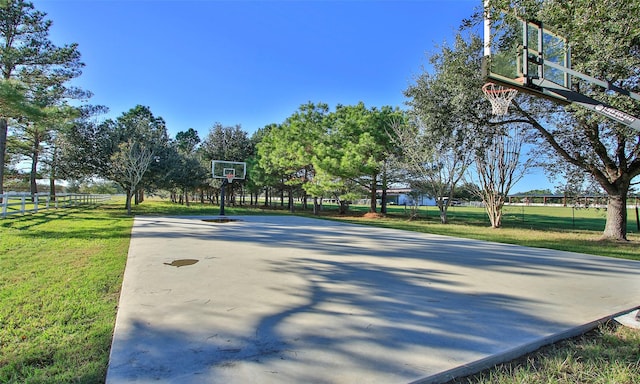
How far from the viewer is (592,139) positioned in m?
10.8

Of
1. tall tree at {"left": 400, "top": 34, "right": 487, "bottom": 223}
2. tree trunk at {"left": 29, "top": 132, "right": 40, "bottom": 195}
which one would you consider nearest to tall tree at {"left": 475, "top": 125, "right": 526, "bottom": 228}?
tall tree at {"left": 400, "top": 34, "right": 487, "bottom": 223}

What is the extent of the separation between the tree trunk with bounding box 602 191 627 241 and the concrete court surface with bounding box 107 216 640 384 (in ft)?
17.8

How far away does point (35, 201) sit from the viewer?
15227 mm

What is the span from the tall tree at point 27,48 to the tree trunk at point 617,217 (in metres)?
24.7

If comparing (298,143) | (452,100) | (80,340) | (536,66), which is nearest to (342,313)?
(80,340)

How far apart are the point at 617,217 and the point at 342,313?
12677 millimetres

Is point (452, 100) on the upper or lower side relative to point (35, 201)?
upper

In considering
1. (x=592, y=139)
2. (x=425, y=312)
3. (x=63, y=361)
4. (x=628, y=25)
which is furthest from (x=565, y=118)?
(x=63, y=361)

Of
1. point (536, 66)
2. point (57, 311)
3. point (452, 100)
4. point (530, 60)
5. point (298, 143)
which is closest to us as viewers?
point (57, 311)

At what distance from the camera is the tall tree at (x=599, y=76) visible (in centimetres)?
509

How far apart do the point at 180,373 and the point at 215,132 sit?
3309 centimetres

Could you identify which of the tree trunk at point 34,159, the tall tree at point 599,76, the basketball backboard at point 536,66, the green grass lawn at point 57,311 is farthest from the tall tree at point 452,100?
the tree trunk at point 34,159

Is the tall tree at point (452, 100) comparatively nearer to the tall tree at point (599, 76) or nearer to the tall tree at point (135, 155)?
the tall tree at point (599, 76)

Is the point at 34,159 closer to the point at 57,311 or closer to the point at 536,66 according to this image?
the point at 57,311
